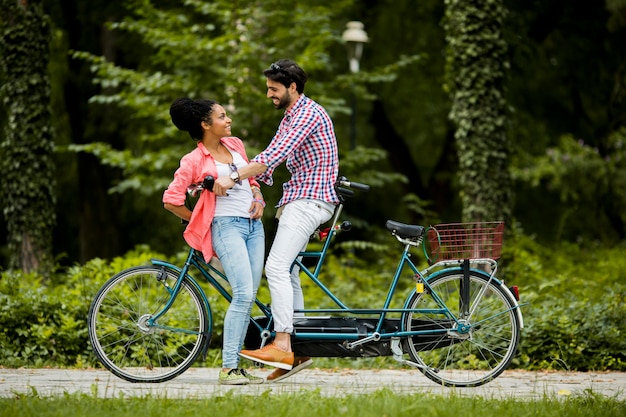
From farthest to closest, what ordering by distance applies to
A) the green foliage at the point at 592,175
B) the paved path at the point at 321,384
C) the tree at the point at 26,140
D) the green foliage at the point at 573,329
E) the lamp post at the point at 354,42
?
the green foliage at the point at 592,175
the lamp post at the point at 354,42
the tree at the point at 26,140
the green foliage at the point at 573,329
the paved path at the point at 321,384

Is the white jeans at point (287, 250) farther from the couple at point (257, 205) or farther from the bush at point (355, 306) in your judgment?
the bush at point (355, 306)

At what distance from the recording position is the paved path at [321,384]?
561 centimetres

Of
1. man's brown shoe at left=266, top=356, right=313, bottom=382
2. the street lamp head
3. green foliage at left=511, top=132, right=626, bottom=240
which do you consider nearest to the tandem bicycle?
man's brown shoe at left=266, top=356, right=313, bottom=382

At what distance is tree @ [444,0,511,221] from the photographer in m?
10.6

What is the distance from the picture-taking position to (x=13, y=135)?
11508 millimetres

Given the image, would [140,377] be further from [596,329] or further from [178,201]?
[596,329]

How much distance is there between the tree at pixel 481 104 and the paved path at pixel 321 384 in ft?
12.2

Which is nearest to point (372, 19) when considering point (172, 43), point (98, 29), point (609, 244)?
point (98, 29)

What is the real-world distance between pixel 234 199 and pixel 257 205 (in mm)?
174

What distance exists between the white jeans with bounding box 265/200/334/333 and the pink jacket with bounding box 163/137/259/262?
0.45m

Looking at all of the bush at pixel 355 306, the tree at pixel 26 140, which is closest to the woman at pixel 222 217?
the bush at pixel 355 306

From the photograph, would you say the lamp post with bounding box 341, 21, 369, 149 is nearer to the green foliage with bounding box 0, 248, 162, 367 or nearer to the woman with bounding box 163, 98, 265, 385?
the green foliage with bounding box 0, 248, 162, 367

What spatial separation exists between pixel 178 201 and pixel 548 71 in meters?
15.9

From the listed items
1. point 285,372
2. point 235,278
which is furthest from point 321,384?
point 235,278
